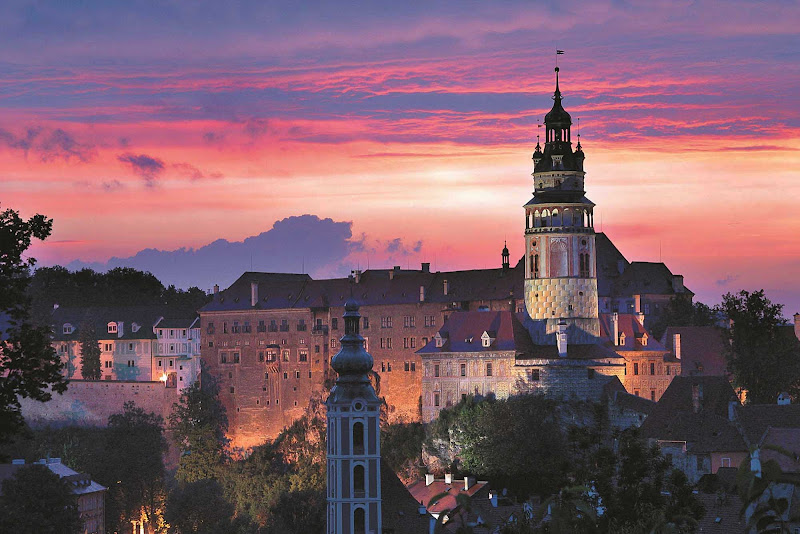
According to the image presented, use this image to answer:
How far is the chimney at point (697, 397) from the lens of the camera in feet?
257

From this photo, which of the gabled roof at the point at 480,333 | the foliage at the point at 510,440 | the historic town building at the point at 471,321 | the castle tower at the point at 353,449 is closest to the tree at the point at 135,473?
the historic town building at the point at 471,321

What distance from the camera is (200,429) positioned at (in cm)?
11581

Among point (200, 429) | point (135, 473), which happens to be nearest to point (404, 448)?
point (135, 473)

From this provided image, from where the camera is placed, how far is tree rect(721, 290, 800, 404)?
91438 mm

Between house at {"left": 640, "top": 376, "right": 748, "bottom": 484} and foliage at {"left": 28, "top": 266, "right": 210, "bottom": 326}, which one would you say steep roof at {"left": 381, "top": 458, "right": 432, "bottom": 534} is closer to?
house at {"left": 640, "top": 376, "right": 748, "bottom": 484}

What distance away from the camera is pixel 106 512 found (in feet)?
331

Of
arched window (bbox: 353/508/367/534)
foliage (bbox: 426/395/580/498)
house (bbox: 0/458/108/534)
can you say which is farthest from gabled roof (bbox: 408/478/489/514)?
house (bbox: 0/458/108/534)

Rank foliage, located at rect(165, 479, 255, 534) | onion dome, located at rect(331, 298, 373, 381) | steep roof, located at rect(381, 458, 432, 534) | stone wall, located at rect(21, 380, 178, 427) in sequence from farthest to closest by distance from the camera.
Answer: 1. stone wall, located at rect(21, 380, 178, 427)
2. foliage, located at rect(165, 479, 255, 534)
3. onion dome, located at rect(331, 298, 373, 381)
4. steep roof, located at rect(381, 458, 432, 534)

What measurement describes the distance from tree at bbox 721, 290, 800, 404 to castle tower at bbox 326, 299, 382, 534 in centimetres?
2503

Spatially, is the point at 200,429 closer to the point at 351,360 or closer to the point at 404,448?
the point at 404,448

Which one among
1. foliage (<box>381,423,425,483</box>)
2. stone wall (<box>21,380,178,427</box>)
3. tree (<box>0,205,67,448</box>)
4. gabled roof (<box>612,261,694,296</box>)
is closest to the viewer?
tree (<box>0,205,67,448</box>)

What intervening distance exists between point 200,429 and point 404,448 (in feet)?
69.8

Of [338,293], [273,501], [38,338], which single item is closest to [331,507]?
[273,501]

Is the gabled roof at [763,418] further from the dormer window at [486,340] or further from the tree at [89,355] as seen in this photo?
the tree at [89,355]
